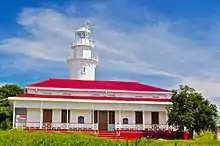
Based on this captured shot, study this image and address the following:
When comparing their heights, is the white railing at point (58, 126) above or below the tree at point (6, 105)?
below

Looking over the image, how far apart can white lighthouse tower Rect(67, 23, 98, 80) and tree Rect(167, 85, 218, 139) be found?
12758mm

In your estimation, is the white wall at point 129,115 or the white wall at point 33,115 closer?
the white wall at point 33,115

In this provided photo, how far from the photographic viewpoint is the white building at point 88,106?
1337 inches

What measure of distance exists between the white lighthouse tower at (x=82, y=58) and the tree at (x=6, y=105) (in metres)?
6.06

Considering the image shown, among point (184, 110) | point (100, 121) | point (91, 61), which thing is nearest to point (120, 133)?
point (100, 121)

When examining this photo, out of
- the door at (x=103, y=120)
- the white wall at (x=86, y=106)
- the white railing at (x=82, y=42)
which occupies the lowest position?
the door at (x=103, y=120)

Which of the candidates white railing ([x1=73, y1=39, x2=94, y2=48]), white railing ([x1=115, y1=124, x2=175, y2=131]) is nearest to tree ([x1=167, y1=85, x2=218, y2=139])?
white railing ([x1=115, y1=124, x2=175, y2=131])

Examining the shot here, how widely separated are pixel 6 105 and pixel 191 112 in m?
17.7

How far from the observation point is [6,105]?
39.9m

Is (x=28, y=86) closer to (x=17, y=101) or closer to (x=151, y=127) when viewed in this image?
(x=17, y=101)

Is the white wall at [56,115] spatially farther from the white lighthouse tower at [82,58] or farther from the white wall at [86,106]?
the white lighthouse tower at [82,58]

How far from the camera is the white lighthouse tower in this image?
142 feet

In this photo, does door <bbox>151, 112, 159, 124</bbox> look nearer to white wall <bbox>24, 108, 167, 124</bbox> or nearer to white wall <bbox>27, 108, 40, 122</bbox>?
white wall <bbox>24, 108, 167, 124</bbox>

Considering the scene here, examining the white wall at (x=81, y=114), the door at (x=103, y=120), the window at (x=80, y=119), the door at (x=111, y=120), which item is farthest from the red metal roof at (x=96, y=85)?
Result: the window at (x=80, y=119)
